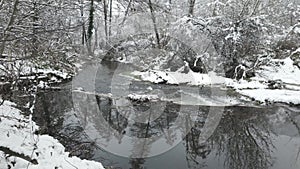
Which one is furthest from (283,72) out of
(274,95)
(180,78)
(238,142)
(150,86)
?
(238,142)

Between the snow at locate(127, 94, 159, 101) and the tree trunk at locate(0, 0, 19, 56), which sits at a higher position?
the tree trunk at locate(0, 0, 19, 56)

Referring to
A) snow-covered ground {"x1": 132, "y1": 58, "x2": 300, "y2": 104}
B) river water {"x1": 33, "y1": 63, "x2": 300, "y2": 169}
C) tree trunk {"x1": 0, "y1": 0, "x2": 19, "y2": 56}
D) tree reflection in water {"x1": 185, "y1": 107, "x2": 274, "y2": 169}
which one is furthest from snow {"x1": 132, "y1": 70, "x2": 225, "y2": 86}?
tree trunk {"x1": 0, "y1": 0, "x2": 19, "y2": 56}

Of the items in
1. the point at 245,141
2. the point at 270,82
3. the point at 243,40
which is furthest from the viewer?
the point at 243,40

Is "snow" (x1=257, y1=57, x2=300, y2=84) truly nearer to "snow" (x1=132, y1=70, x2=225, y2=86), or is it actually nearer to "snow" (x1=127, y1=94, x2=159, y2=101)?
"snow" (x1=132, y1=70, x2=225, y2=86)

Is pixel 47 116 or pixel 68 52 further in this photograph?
pixel 47 116

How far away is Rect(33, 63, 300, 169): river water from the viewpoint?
643 cm

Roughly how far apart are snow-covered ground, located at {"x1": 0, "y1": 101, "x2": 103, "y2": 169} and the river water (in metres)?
0.84

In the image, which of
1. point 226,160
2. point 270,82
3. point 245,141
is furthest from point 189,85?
point 226,160

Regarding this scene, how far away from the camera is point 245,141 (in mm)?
7465

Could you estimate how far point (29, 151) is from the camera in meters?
4.81

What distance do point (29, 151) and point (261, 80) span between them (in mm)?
10718

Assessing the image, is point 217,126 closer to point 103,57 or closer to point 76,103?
point 76,103

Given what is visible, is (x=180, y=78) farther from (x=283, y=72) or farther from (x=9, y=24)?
(x=9, y=24)

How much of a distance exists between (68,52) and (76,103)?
19.3 feet
